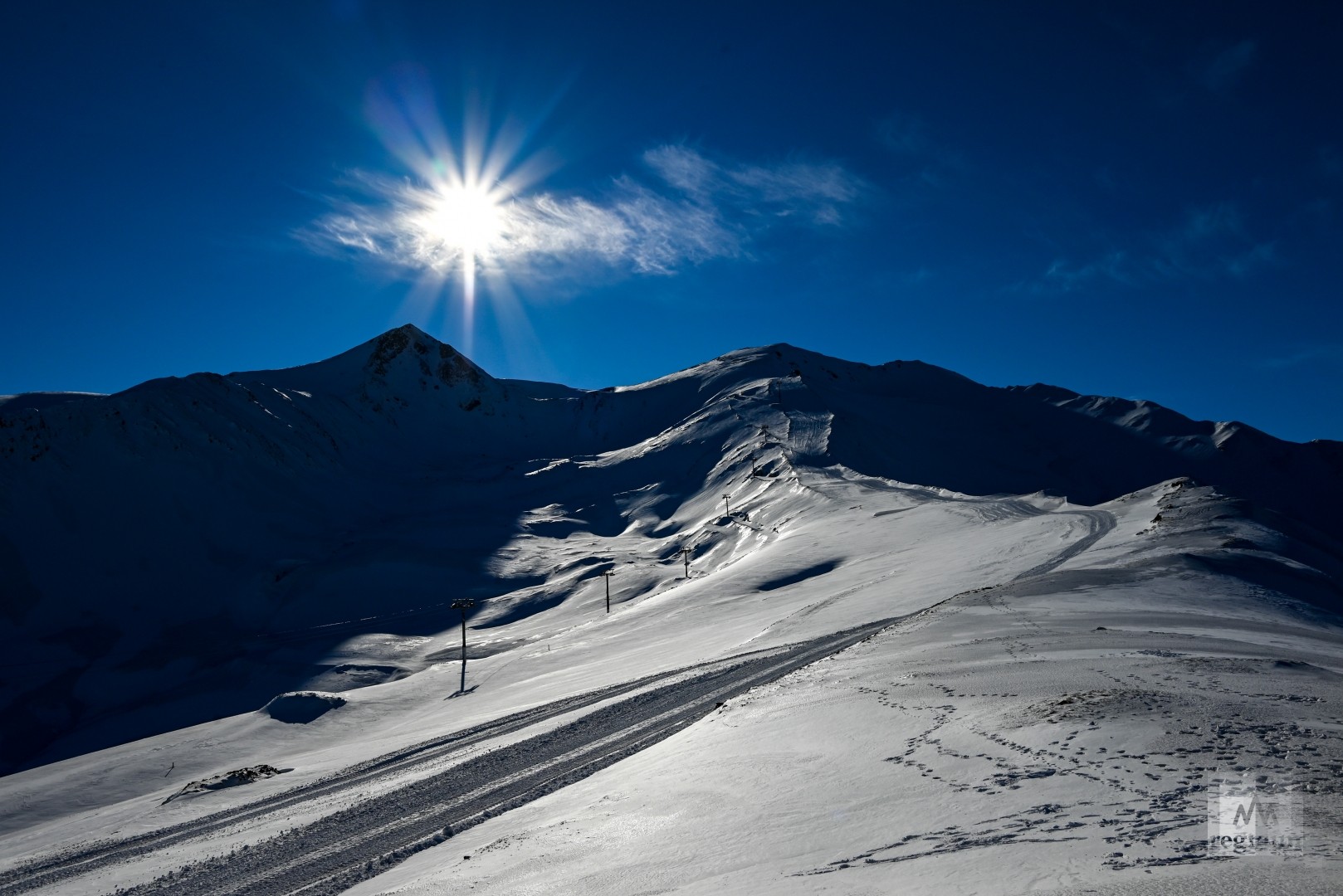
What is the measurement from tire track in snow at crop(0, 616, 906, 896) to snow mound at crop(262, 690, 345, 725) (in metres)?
11.8

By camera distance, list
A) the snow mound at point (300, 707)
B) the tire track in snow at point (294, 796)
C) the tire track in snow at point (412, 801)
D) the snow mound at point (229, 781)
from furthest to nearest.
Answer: the snow mound at point (300, 707) → the snow mound at point (229, 781) → the tire track in snow at point (294, 796) → the tire track in snow at point (412, 801)

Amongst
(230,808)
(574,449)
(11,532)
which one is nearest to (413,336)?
(574,449)

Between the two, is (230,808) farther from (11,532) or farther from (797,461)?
(797,461)

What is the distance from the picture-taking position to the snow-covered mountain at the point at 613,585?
13.5 meters

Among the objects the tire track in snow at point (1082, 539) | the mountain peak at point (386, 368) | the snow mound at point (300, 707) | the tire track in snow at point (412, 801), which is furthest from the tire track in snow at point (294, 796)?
the mountain peak at point (386, 368)

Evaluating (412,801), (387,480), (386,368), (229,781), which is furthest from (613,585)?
(386,368)

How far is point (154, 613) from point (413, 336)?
10052 centimetres

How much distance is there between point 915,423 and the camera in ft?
470

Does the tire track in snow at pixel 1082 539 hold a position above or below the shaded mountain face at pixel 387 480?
below

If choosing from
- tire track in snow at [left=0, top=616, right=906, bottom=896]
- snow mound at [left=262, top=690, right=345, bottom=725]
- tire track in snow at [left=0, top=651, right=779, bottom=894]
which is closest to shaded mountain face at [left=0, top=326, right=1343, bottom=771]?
snow mound at [left=262, top=690, right=345, bottom=725]

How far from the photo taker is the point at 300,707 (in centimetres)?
3030

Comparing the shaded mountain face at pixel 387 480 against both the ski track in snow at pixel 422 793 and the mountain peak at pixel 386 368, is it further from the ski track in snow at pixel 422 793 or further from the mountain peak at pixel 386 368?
the ski track in snow at pixel 422 793

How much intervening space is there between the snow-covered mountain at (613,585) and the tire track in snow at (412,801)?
34 cm

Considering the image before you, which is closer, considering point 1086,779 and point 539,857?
point 1086,779
